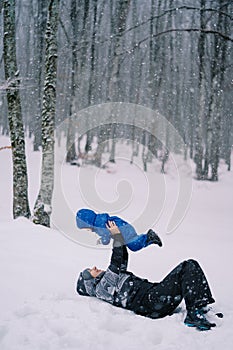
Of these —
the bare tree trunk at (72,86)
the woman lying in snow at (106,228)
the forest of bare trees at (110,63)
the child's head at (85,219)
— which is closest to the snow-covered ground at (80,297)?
the woman lying in snow at (106,228)

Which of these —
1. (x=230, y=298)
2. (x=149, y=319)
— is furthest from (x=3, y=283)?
(x=230, y=298)

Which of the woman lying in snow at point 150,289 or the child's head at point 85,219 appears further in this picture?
the child's head at point 85,219

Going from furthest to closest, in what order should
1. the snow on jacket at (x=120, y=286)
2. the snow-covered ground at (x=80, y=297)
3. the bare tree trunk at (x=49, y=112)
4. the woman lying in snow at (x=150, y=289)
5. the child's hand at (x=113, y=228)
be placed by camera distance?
the bare tree trunk at (x=49, y=112)
the child's hand at (x=113, y=228)
the snow on jacket at (x=120, y=286)
the woman lying in snow at (x=150, y=289)
the snow-covered ground at (x=80, y=297)

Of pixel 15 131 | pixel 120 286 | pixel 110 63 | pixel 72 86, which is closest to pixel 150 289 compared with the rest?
pixel 120 286

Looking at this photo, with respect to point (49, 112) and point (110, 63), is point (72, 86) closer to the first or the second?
point (110, 63)

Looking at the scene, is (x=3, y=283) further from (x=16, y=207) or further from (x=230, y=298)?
(x=16, y=207)

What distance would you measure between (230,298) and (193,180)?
14.5m

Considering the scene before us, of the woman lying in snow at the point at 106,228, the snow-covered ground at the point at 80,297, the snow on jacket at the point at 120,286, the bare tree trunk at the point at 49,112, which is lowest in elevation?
the snow-covered ground at the point at 80,297

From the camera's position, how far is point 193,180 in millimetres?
18188

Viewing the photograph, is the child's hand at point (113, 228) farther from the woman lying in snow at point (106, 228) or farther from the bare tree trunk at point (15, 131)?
the bare tree trunk at point (15, 131)

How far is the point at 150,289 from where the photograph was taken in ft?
11.6

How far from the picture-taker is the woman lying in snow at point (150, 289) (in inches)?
132

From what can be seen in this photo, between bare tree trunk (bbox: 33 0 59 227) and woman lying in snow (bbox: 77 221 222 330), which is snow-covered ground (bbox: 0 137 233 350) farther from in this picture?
bare tree trunk (bbox: 33 0 59 227)

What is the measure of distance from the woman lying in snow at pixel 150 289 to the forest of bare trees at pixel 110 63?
4.21 meters
